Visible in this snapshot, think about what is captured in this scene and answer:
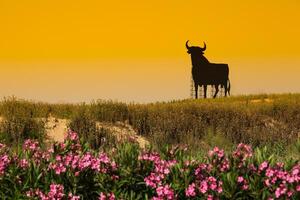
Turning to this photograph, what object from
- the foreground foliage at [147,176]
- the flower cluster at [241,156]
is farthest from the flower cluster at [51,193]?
the flower cluster at [241,156]

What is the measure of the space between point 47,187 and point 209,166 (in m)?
2.16

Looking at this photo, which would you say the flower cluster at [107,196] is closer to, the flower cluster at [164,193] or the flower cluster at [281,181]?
the flower cluster at [164,193]

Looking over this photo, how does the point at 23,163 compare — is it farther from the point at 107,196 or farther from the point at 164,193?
the point at 164,193

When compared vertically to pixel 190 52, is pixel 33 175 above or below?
below

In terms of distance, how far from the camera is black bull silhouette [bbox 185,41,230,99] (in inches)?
1665

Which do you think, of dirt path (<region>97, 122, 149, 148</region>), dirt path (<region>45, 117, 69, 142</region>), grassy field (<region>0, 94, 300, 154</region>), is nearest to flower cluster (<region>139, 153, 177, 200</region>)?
grassy field (<region>0, 94, 300, 154</region>)

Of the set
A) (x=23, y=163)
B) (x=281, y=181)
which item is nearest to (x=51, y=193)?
(x=23, y=163)

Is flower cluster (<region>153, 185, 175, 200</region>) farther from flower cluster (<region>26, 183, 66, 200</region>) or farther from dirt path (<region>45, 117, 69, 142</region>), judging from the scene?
dirt path (<region>45, 117, 69, 142</region>)

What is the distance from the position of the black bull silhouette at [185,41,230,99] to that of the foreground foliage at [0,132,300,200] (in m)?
32.2

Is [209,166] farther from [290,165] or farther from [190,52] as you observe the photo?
[190,52]

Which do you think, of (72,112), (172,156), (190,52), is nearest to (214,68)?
(190,52)

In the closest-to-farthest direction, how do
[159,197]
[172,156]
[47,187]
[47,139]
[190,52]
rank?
1. [159,197]
2. [47,187]
3. [172,156]
4. [47,139]
5. [190,52]

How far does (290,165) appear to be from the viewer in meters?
8.77

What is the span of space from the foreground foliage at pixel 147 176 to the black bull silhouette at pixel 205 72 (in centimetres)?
3225
